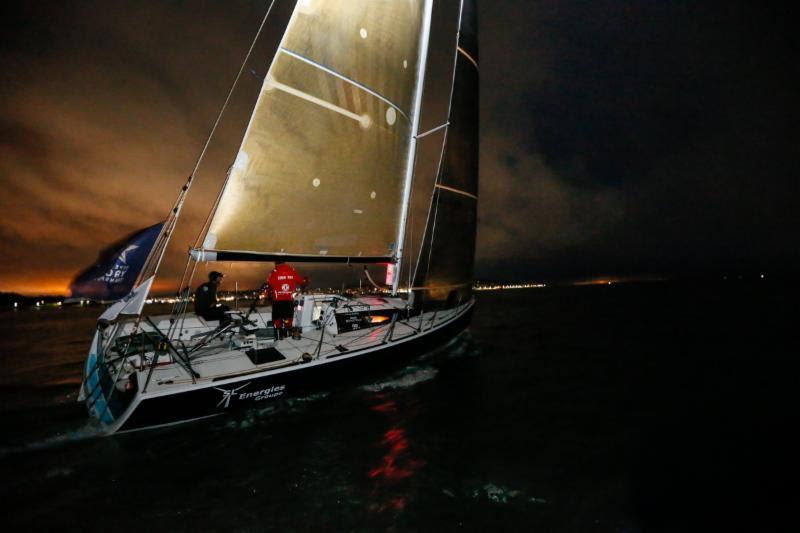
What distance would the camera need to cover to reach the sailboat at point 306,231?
5.00 m

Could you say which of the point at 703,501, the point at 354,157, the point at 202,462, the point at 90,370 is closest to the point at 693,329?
the point at 703,501

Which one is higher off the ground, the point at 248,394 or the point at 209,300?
the point at 209,300

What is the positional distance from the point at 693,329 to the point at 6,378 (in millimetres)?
30019

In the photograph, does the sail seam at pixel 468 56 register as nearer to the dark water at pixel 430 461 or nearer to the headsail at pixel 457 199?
the headsail at pixel 457 199

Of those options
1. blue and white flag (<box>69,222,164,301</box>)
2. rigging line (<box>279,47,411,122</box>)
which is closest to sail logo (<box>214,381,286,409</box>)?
blue and white flag (<box>69,222,164,301</box>)

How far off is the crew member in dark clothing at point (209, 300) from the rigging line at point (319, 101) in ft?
13.4

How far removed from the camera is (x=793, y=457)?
5.46 meters

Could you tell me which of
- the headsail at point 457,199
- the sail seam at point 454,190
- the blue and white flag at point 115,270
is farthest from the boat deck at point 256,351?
the sail seam at point 454,190

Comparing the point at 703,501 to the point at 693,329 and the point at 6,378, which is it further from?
the point at 693,329

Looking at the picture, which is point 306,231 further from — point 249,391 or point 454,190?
point 454,190

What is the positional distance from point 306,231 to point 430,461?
195 inches

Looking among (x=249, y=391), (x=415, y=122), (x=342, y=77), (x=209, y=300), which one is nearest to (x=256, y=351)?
(x=249, y=391)

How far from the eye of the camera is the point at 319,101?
6.64 meters

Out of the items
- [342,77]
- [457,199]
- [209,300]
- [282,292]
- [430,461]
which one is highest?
[342,77]
